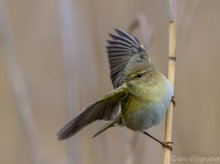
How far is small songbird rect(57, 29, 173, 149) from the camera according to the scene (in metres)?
1.87

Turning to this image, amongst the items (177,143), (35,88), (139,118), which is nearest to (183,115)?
(177,143)

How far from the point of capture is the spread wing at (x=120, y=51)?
210cm

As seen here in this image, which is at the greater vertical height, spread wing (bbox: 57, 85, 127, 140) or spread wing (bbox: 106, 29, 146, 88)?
spread wing (bbox: 106, 29, 146, 88)

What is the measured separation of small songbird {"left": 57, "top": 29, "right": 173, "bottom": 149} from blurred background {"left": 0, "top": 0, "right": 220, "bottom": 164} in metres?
0.18

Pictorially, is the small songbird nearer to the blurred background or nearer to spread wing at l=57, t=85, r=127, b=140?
spread wing at l=57, t=85, r=127, b=140

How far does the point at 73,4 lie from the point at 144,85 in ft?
2.73

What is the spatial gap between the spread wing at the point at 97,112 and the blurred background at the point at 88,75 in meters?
0.31

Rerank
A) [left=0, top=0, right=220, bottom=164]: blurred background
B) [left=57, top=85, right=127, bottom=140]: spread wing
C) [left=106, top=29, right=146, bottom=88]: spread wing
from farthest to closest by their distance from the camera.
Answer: [left=0, top=0, right=220, bottom=164]: blurred background < [left=106, top=29, right=146, bottom=88]: spread wing < [left=57, top=85, right=127, bottom=140]: spread wing

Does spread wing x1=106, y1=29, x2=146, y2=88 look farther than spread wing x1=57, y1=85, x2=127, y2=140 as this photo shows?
Yes

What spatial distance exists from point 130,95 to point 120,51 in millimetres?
227

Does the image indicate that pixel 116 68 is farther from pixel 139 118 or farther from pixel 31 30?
pixel 31 30

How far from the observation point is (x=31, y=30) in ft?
9.17

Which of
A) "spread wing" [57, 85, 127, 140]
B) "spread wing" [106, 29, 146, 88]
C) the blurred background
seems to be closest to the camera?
"spread wing" [57, 85, 127, 140]

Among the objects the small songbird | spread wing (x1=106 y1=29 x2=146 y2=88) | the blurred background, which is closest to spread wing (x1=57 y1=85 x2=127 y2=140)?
the small songbird
